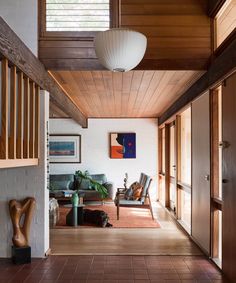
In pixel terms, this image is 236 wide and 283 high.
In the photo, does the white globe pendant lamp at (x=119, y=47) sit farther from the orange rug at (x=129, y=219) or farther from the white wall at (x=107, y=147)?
the white wall at (x=107, y=147)

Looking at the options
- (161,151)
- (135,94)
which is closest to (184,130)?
(135,94)

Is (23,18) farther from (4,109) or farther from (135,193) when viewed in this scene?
(135,193)

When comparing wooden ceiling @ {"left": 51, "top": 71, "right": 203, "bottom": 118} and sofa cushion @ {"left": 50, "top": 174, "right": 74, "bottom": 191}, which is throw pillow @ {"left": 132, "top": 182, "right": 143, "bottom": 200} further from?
sofa cushion @ {"left": 50, "top": 174, "right": 74, "bottom": 191}

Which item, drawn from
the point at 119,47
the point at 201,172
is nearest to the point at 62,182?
the point at 201,172

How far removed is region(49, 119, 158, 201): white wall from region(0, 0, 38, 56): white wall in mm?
5403

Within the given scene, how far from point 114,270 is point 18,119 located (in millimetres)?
1873

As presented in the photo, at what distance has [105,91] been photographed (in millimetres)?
5602

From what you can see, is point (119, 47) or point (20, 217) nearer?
point (119, 47)

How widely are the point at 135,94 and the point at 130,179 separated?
12.7 ft

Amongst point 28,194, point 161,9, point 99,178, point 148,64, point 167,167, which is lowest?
point 99,178

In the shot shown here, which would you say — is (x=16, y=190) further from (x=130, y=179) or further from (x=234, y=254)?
(x=130, y=179)

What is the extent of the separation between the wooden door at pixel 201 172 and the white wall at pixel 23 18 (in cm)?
217

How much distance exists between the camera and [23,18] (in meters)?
3.84

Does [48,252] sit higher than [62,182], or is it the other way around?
[62,182]
